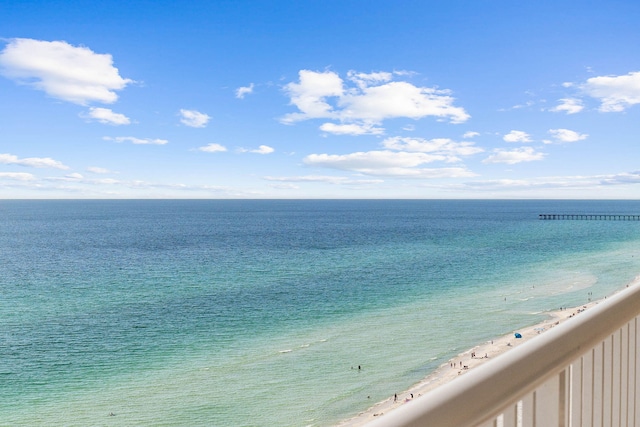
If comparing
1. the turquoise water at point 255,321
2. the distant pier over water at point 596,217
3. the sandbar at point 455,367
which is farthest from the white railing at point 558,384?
the distant pier over water at point 596,217

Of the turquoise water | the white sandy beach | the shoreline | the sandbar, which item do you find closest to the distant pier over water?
the turquoise water

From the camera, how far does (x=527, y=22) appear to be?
816 inches

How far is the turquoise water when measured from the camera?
65.1 feet

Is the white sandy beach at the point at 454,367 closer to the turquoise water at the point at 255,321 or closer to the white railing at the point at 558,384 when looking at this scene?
the turquoise water at the point at 255,321

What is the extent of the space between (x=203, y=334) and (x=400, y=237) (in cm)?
5325

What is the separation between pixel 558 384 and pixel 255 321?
99.1 ft

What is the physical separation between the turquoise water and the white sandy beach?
67 centimetres

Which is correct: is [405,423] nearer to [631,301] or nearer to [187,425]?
[631,301]

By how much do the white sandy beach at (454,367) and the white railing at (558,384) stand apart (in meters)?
13.7

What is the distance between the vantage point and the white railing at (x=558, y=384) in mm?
896

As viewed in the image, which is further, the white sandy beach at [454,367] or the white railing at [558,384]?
the white sandy beach at [454,367]

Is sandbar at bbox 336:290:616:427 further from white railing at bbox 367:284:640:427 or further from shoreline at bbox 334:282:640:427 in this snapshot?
white railing at bbox 367:284:640:427

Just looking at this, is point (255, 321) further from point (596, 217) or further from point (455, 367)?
point (596, 217)

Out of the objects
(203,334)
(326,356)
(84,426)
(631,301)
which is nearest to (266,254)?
(203,334)
